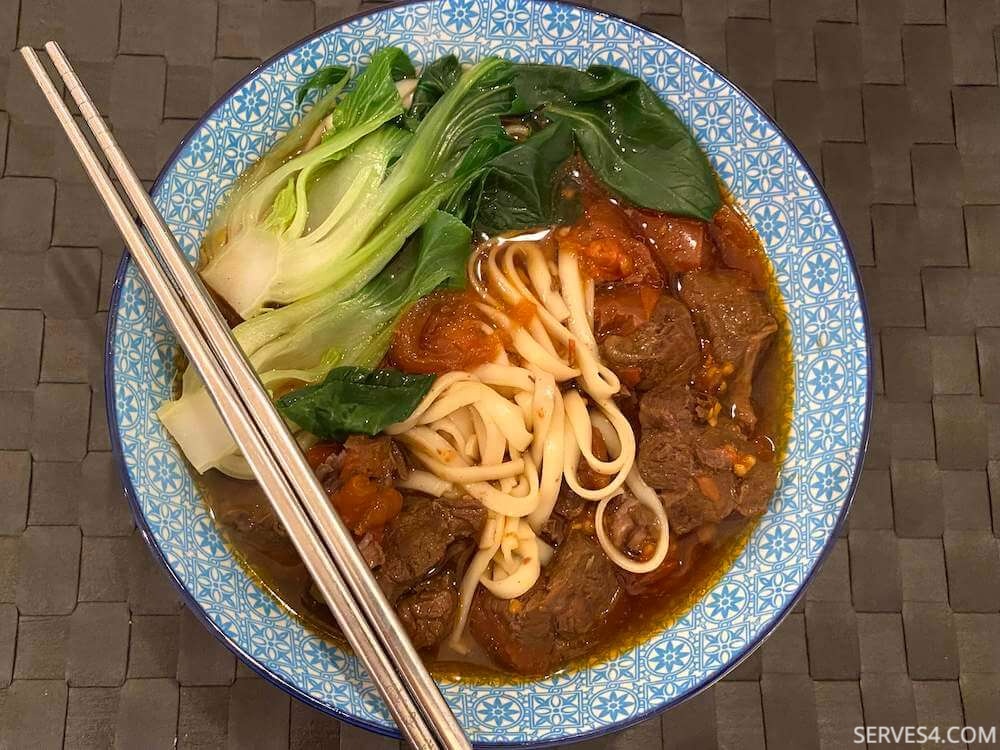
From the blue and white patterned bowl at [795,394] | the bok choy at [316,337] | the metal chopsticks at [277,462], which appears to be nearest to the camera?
the metal chopsticks at [277,462]

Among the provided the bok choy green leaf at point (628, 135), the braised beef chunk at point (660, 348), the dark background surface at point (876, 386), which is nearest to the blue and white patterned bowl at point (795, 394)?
the bok choy green leaf at point (628, 135)

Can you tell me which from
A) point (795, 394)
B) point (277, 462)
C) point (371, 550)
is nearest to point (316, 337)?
point (277, 462)

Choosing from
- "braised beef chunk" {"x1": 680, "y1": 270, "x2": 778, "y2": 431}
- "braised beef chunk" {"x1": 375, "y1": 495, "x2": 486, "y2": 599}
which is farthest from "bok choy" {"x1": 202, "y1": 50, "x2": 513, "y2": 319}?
"braised beef chunk" {"x1": 680, "y1": 270, "x2": 778, "y2": 431}

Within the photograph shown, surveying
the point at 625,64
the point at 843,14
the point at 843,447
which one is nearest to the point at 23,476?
the point at 625,64

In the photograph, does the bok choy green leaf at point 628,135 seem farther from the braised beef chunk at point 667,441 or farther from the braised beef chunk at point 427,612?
the braised beef chunk at point 427,612

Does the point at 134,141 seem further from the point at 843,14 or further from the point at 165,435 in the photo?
the point at 843,14

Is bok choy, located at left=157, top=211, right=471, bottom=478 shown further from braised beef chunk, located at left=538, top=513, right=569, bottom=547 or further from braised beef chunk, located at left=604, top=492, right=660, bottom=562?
braised beef chunk, located at left=604, top=492, right=660, bottom=562
